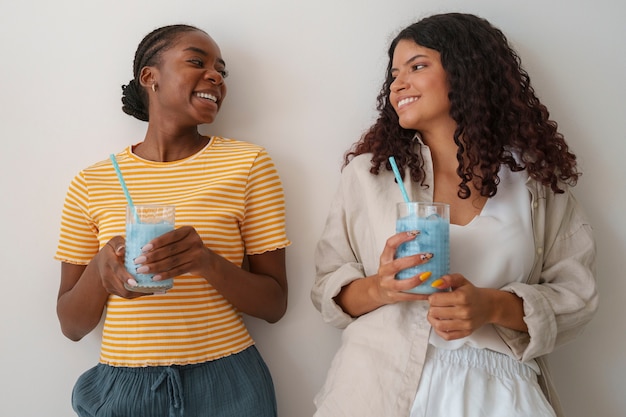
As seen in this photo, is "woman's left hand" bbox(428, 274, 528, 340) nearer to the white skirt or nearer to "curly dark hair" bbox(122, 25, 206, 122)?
the white skirt

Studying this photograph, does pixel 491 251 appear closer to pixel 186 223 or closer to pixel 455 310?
pixel 455 310

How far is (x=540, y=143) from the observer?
59.4 inches

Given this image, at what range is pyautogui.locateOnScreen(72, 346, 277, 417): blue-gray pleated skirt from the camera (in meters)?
1.42

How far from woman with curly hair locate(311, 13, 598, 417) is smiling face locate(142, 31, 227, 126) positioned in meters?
0.44

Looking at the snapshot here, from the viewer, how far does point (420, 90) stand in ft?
4.82

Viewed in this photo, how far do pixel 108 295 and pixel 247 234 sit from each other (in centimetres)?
40

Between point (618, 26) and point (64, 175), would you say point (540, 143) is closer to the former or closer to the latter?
point (618, 26)

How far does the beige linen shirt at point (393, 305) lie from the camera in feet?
4.33

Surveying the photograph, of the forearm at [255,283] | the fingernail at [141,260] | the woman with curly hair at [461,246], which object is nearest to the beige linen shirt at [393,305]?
the woman with curly hair at [461,246]

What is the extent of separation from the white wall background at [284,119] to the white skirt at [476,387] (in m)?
0.44

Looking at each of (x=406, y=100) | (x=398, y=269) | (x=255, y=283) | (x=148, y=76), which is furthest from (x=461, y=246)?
(x=148, y=76)

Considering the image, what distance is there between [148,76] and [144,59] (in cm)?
6

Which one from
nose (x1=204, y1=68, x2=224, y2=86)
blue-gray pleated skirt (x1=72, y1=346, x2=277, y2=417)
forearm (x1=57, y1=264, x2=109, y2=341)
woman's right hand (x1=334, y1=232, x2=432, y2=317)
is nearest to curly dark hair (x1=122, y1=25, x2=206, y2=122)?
nose (x1=204, y1=68, x2=224, y2=86)

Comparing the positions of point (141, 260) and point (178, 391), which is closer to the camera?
point (141, 260)
